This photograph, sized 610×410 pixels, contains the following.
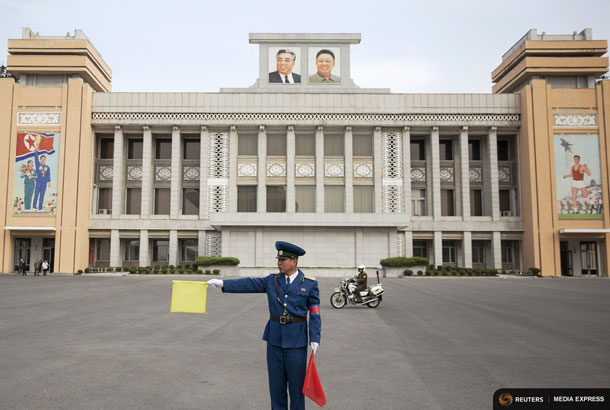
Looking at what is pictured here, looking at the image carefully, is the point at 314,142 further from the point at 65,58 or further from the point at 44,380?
the point at 44,380

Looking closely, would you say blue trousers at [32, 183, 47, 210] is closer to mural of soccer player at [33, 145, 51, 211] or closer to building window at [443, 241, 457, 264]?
mural of soccer player at [33, 145, 51, 211]

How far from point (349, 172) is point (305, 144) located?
504 centimetres

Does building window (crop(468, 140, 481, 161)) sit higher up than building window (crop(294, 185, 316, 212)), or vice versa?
building window (crop(468, 140, 481, 161))

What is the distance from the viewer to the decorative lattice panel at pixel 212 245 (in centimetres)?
4078

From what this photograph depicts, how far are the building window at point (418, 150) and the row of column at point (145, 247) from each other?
21.7 metres

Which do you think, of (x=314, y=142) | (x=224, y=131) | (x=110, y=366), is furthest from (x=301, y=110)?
(x=110, y=366)

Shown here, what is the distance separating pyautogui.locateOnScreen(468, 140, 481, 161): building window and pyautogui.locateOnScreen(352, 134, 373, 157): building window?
1029cm

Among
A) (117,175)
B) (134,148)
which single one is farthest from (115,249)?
(134,148)

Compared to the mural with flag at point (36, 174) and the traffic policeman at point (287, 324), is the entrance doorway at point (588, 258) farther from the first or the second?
the mural with flag at point (36, 174)

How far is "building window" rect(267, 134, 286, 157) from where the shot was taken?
42.6 m

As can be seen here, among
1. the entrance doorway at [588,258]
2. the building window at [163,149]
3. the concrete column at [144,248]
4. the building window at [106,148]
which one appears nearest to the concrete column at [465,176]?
the entrance doorway at [588,258]

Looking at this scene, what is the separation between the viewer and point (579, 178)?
39281 mm

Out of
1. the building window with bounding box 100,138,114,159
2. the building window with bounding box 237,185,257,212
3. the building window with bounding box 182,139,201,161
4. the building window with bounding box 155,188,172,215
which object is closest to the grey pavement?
the building window with bounding box 237,185,257,212

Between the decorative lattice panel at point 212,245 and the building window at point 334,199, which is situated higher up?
the building window at point 334,199
